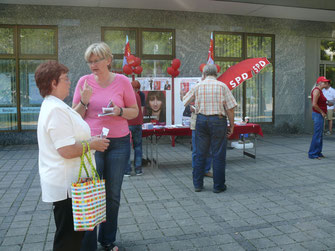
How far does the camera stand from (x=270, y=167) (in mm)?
7145

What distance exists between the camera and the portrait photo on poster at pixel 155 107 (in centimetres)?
1038

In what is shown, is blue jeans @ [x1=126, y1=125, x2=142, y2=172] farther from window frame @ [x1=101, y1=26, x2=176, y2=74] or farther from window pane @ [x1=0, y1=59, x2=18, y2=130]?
window pane @ [x1=0, y1=59, x2=18, y2=130]

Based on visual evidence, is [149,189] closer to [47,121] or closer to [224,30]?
[47,121]

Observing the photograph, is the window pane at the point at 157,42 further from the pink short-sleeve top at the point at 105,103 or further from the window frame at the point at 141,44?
the pink short-sleeve top at the point at 105,103

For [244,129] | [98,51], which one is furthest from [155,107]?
[98,51]

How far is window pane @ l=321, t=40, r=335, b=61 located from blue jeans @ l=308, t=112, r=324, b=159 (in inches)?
241

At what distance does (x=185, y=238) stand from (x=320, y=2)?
950 cm

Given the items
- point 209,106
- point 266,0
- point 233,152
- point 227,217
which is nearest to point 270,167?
point 233,152

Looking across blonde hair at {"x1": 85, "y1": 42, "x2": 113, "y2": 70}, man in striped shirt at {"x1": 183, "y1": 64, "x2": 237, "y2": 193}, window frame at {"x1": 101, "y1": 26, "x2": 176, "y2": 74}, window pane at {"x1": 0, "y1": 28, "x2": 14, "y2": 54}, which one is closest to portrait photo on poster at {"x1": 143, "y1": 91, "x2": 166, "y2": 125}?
window frame at {"x1": 101, "y1": 26, "x2": 176, "y2": 74}

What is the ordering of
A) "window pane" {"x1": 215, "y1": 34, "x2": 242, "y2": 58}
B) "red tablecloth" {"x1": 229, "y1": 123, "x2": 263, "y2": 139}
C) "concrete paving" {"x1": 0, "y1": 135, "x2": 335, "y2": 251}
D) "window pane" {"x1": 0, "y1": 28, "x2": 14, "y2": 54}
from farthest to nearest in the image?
"window pane" {"x1": 215, "y1": 34, "x2": 242, "y2": 58}, "window pane" {"x1": 0, "y1": 28, "x2": 14, "y2": 54}, "red tablecloth" {"x1": 229, "y1": 123, "x2": 263, "y2": 139}, "concrete paving" {"x1": 0, "y1": 135, "x2": 335, "y2": 251}

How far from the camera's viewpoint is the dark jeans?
242 cm

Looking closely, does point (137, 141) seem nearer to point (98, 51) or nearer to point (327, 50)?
point (98, 51)

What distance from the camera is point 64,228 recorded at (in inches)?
96.4

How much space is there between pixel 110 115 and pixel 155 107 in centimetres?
737
